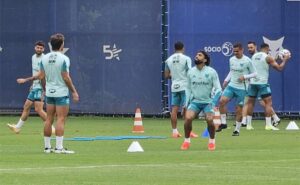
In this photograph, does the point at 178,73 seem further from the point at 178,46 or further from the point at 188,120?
the point at 188,120

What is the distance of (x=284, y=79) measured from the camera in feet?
110

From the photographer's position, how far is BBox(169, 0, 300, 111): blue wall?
110 ft

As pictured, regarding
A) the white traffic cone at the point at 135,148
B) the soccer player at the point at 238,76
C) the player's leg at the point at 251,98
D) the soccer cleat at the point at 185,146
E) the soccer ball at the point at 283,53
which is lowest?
the soccer cleat at the point at 185,146

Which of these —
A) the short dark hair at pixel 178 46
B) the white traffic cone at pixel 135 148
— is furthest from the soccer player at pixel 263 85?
the white traffic cone at pixel 135 148

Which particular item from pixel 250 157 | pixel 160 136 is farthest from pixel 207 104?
pixel 160 136

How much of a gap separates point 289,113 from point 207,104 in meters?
13.2

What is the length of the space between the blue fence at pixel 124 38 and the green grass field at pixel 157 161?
7203 millimetres

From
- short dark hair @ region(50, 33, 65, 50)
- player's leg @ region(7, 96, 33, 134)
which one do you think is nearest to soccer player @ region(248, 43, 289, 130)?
player's leg @ region(7, 96, 33, 134)

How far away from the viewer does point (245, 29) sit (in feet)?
110

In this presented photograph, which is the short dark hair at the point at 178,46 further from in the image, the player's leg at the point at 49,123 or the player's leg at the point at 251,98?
the player's leg at the point at 49,123

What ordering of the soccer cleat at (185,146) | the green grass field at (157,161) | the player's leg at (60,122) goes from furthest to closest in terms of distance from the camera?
1. the soccer cleat at (185,146)
2. the player's leg at (60,122)
3. the green grass field at (157,161)

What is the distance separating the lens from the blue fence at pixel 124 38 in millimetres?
33625

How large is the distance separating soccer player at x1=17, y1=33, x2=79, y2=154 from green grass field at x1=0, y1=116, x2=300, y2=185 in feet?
1.68

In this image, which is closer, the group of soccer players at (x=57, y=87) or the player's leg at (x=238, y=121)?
the group of soccer players at (x=57, y=87)
